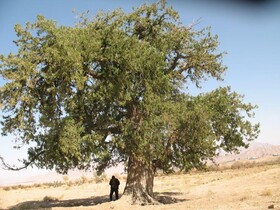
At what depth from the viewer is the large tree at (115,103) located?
2258 centimetres

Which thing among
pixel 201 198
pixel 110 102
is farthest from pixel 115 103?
pixel 201 198

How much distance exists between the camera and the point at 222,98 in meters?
26.9

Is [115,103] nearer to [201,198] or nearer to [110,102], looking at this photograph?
[110,102]

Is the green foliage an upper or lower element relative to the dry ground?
upper

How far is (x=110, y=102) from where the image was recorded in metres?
25.8

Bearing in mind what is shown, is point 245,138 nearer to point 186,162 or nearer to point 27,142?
point 186,162

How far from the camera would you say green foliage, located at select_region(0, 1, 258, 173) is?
22531 millimetres

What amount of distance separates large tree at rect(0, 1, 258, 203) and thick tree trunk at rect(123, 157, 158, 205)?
7 centimetres

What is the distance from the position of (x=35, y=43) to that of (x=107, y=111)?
21.3ft

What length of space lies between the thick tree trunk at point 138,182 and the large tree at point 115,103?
0.07 metres

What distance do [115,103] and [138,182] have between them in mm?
5974

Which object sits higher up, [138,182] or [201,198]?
[138,182]

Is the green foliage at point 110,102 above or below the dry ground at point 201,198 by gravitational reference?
above

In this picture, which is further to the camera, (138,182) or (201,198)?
(201,198)
